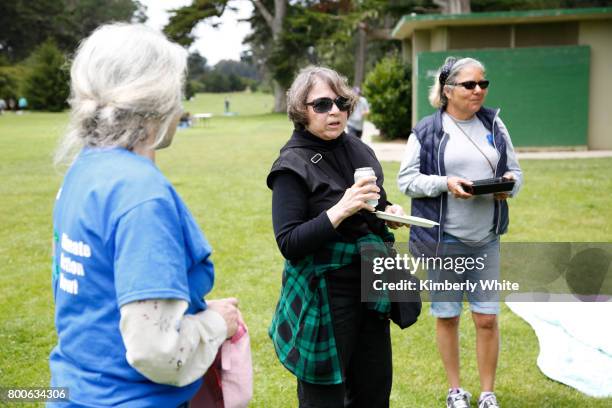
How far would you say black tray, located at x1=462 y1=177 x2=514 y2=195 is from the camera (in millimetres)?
3387

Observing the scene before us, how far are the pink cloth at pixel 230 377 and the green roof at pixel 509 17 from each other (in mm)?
16007

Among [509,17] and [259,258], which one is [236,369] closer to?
[259,258]

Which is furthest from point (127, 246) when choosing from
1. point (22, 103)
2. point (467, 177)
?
point (22, 103)

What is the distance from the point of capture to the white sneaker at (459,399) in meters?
3.72

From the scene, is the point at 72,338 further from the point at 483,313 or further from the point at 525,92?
the point at 525,92

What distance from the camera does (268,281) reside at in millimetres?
6402

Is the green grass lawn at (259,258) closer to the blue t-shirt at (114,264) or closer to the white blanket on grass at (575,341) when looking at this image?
the white blanket on grass at (575,341)

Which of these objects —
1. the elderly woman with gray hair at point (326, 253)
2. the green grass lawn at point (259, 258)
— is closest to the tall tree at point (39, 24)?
the green grass lawn at point (259, 258)

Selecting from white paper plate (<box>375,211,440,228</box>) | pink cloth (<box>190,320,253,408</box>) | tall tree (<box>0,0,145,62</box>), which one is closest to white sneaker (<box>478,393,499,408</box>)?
white paper plate (<box>375,211,440,228</box>)

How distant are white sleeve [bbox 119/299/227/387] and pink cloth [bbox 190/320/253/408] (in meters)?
0.28

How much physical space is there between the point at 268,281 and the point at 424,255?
9.82 ft

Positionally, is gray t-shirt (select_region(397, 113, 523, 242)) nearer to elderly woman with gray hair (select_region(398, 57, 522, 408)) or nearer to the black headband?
elderly woman with gray hair (select_region(398, 57, 522, 408))

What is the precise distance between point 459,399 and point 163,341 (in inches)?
102

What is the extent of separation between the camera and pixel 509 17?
16.4 metres
